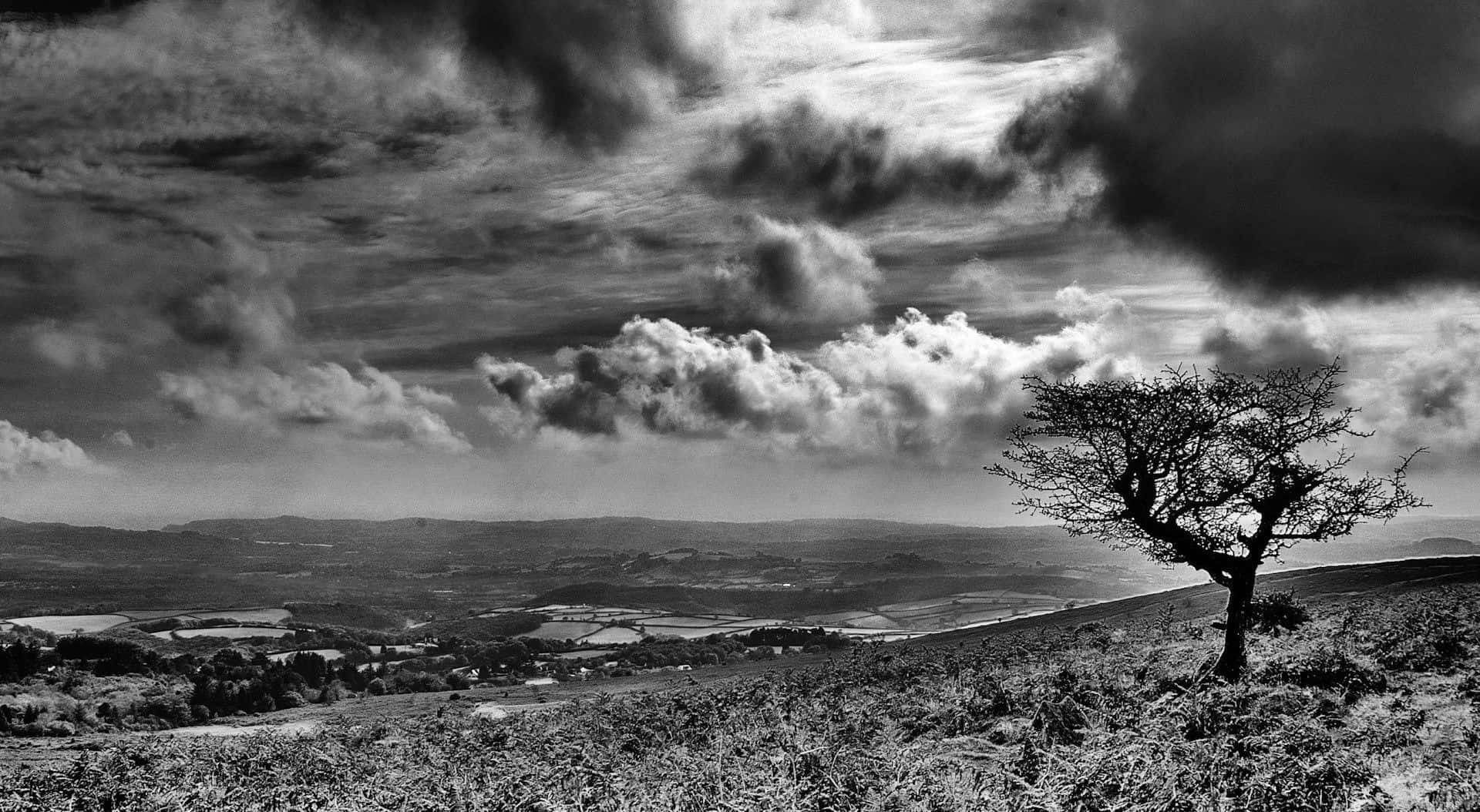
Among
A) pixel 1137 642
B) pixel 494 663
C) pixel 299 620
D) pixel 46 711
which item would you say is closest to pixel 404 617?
pixel 299 620

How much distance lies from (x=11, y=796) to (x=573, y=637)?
75.5m

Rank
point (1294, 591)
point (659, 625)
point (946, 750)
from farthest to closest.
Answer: point (659, 625) → point (1294, 591) → point (946, 750)

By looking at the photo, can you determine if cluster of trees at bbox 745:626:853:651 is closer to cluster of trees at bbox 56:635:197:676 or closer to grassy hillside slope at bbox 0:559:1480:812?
cluster of trees at bbox 56:635:197:676

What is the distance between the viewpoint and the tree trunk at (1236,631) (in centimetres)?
1493

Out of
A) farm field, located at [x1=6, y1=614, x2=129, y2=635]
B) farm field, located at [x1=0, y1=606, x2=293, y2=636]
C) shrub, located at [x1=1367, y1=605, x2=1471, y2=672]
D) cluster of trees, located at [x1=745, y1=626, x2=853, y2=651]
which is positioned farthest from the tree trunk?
farm field, located at [x1=0, y1=606, x2=293, y2=636]

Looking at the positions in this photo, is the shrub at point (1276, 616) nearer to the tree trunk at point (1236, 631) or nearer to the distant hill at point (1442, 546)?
the tree trunk at point (1236, 631)

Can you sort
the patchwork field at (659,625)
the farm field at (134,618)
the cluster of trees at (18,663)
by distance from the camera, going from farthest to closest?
1. the farm field at (134,618)
2. the patchwork field at (659,625)
3. the cluster of trees at (18,663)

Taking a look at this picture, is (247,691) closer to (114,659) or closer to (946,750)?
(114,659)

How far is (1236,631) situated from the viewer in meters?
15.2

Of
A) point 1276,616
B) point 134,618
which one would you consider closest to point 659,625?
point 1276,616

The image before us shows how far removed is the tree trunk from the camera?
588 inches

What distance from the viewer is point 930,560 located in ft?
539

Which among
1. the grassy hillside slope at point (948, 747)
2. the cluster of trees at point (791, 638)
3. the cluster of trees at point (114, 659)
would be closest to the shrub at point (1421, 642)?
the grassy hillside slope at point (948, 747)

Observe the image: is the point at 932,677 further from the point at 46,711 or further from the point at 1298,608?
the point at 46,711
